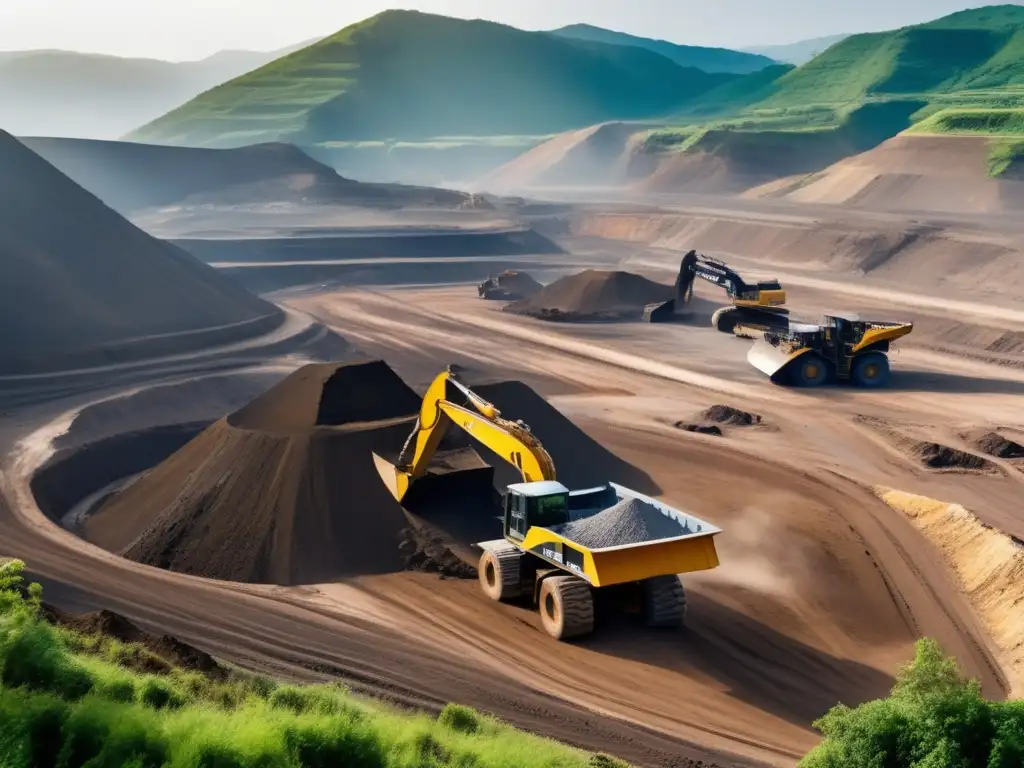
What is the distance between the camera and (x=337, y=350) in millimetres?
→ 42188

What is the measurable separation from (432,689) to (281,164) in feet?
317

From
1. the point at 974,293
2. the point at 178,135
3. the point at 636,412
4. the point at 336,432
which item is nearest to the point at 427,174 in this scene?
the point at 178,135

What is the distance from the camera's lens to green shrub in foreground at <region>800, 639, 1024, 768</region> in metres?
9.03

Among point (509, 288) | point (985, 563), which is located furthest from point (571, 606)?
point (509, 288)

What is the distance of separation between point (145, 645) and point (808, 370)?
86.4 ft

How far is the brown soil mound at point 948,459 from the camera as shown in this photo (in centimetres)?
2586

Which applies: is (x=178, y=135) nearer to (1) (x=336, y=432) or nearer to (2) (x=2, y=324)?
(2) (x=2, y=324)

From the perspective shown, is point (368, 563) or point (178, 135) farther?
point (178, 135)

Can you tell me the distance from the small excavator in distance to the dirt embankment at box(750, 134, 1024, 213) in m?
31.1

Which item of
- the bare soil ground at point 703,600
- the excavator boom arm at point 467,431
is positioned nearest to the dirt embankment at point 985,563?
the bare soil ground at point 703,600

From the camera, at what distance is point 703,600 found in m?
17.8

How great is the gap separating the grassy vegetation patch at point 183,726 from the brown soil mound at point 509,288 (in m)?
45.9

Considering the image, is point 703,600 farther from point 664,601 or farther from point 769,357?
point 769,357

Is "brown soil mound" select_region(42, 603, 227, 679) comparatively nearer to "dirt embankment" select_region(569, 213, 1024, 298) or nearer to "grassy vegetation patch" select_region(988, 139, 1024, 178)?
"dirt embankment" select_region(569, 213, 1024, 298)
